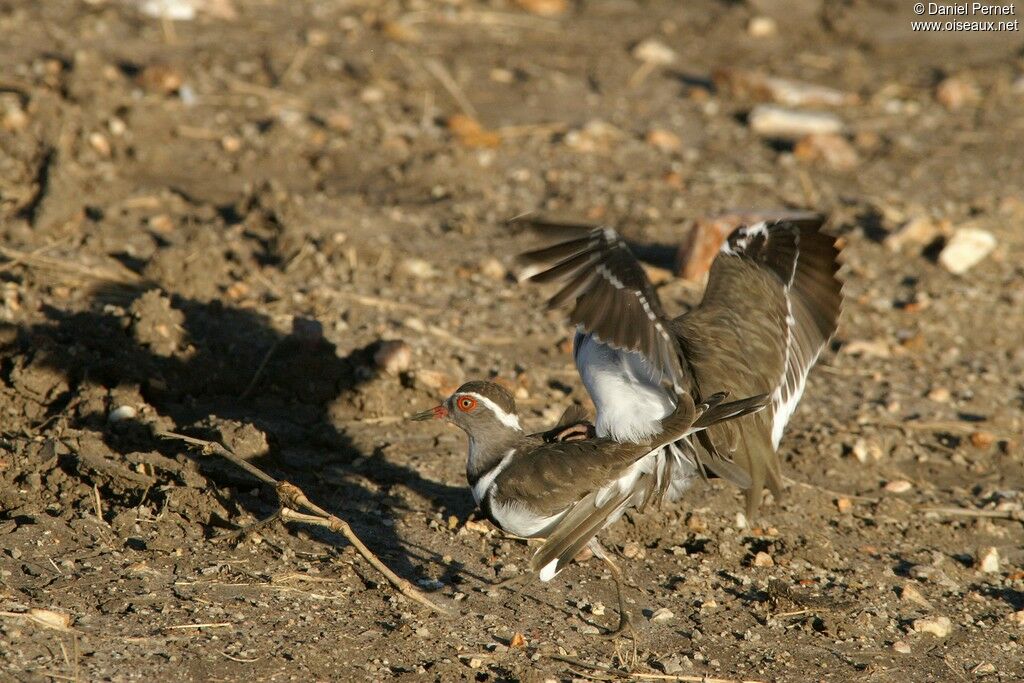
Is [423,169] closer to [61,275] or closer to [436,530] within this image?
[61,275]

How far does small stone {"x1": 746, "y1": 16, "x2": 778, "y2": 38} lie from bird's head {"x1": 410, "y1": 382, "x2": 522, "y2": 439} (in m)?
7.85

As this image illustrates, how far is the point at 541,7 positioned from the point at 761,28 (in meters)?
2.21

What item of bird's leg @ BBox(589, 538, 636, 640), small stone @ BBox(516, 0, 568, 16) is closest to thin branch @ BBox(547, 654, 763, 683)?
bird's leg @ BBox(589, 538, 636, 640)

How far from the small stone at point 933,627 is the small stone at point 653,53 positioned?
7.33 m

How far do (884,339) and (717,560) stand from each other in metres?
2.88

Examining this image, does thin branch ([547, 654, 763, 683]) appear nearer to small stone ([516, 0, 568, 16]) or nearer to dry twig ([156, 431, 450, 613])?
dry twig ([156, 431, 450, 613])

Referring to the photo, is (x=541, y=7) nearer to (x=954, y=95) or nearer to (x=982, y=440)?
(x=954, y=95)

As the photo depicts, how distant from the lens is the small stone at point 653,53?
11.8m

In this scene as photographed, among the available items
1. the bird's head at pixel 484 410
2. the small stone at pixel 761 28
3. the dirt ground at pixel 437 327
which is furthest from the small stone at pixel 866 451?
the small stone at pixel 761 28

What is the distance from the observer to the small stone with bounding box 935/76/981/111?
11297 millimetres

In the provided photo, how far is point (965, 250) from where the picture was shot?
8.73m

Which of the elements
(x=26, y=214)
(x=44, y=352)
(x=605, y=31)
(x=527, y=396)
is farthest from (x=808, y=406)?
(x=605, y=31)

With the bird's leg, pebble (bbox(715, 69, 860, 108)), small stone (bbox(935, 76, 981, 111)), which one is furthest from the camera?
small stone (bbox(935, 76, 981, 111))

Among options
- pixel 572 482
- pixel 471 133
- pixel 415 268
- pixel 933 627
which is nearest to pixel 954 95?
pixel 471 133
